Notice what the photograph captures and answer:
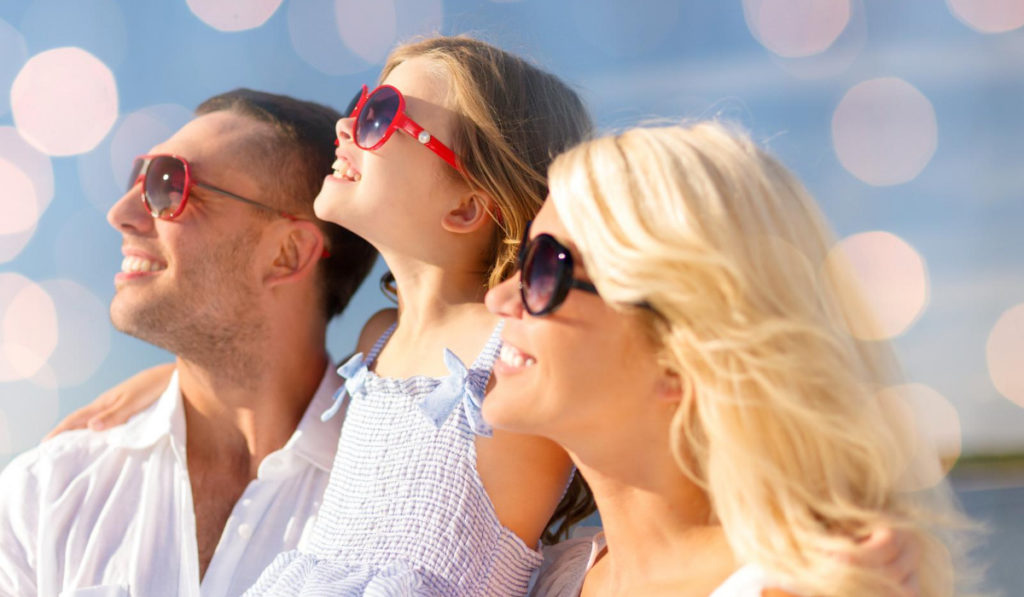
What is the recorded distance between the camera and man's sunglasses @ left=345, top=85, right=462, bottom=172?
261 centimetres

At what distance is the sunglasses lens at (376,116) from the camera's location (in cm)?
262

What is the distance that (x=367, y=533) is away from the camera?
97.3 inches

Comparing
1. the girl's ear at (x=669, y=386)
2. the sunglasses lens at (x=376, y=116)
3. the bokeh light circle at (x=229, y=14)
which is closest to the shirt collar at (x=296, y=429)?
the sunglasses lens at (x=376, y=116)

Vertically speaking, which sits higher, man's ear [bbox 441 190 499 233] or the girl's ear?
man's ear [bbox 441 190 499 233]

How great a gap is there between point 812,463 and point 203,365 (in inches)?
93.2

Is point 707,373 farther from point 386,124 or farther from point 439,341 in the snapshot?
point 386,124

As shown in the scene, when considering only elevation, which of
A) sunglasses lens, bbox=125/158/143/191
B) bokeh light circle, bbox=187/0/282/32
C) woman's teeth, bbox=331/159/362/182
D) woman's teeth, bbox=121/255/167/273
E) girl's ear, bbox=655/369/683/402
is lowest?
woman's teeth, bbox=121/255/167/273

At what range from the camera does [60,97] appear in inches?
179

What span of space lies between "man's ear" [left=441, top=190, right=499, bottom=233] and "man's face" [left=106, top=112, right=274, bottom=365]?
112 cm

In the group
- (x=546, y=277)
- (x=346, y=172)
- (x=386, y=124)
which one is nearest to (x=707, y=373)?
(x=546, y=277)

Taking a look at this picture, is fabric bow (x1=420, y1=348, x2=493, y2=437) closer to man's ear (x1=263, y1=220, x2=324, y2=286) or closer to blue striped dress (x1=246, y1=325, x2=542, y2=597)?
blue striped dress (x1=246, y1=325, x2=542, y2=597)

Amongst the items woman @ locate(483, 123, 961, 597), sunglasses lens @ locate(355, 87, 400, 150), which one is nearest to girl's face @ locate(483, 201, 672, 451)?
woman @ locate(483, 123, 961, 597)

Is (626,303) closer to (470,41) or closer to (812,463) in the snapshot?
(812,463)

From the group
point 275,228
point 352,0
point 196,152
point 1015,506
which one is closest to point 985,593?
point 275,228
